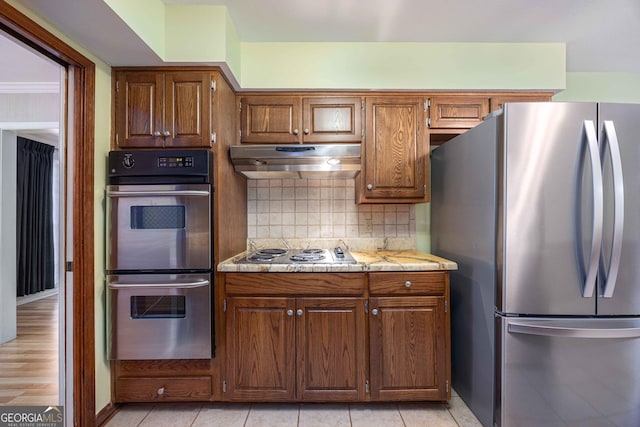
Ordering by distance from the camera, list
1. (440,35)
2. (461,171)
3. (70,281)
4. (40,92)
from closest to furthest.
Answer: (70,281)
(461,171)
(440,35)
(40,92)

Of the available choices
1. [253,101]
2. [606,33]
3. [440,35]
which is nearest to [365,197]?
[253,101]

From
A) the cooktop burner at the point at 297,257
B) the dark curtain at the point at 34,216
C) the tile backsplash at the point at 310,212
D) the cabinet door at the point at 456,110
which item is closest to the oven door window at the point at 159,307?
the cooktop burner at the point at 297,257

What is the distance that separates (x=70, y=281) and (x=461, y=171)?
2417 mm

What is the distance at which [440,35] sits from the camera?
2.13 metres

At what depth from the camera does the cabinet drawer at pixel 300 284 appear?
1.84 metres

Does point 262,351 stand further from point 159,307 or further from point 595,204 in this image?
point 595,204

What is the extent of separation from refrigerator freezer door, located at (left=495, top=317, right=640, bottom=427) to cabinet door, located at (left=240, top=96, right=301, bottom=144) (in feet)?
5.94

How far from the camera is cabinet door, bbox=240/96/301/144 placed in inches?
88.9

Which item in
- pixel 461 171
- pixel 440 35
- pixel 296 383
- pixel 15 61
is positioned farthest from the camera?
pixel 15 61

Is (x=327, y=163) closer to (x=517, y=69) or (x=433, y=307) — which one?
(x=433, y=307)

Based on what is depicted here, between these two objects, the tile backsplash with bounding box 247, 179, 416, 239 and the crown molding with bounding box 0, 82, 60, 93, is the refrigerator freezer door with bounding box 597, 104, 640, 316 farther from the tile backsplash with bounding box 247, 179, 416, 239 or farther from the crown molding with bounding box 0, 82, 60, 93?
the crown molding with bounding box 0, 82, 60, 93

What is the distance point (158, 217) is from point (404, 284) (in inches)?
61.1

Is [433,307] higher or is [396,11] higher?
[396,11]

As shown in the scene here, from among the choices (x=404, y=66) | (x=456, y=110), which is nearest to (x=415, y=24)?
(x=404, y=66)
